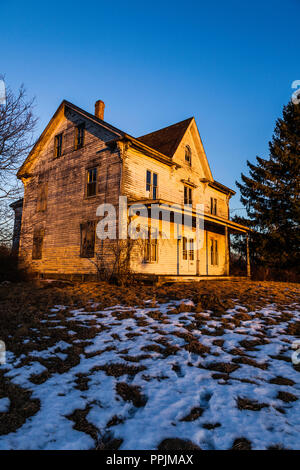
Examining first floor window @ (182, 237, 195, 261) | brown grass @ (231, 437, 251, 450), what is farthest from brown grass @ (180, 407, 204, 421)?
first floor window @ (182, 237, 195, 261)

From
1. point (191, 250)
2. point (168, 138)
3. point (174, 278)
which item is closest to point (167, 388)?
point (174, 278)

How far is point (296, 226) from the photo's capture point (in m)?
22.7

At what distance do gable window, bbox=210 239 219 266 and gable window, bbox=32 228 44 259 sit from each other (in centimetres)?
1191

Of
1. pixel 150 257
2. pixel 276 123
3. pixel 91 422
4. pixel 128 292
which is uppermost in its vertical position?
pixel 276 123

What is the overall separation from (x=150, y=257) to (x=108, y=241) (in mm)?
2515

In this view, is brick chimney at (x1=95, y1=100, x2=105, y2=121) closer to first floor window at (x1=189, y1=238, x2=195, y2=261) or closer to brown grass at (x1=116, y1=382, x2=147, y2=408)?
first floor window at (x1=189, y1=238, x2=195, y2=261)

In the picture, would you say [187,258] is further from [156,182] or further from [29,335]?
[29,335]

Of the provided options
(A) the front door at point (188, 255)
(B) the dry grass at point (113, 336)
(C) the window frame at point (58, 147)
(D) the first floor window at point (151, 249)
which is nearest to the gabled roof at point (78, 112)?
(C) the window frame at point (58, 147)

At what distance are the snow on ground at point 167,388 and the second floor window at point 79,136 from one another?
496 inches

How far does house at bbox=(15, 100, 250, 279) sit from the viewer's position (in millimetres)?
13484

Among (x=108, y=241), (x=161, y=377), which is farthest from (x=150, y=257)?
(x=161, y=377)

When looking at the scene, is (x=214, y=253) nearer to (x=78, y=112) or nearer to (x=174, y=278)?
(x=174, y=278)

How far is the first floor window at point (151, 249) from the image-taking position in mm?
14125

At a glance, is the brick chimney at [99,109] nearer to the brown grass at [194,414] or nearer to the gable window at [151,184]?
the gable window at [151,184]
